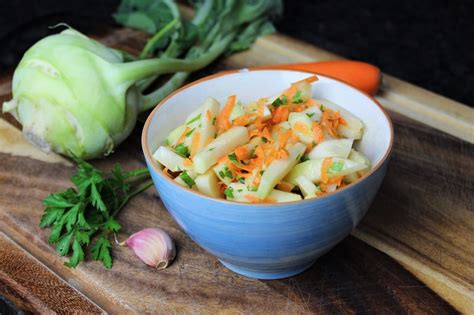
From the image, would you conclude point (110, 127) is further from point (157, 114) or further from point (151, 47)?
point (151, 47)

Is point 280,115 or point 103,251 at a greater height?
point 280,115

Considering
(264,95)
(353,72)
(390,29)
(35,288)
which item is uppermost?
(264,95)

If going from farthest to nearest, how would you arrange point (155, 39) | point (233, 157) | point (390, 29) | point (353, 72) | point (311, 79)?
point (390, 29), point (155, 39), point (353, 72), point (311, 79), point (233, 157)

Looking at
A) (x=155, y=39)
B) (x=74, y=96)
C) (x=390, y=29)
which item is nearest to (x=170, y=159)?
(x=74, y=96)

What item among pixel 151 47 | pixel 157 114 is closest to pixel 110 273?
pixel 157 114

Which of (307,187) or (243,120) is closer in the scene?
(307,187)

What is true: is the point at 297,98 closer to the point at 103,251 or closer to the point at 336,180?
the point at 336,180

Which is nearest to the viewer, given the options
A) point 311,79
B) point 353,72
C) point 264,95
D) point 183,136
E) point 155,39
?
point 183,136
